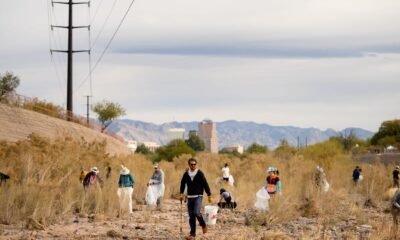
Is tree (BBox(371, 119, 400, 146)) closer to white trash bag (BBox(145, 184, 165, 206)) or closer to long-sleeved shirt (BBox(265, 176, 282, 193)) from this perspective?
white trash bag (BBox(145, 184, 165, 206))

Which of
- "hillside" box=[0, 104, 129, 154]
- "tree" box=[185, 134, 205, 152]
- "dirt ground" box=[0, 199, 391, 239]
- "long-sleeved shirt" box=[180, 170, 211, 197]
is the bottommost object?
"dirt ground" box=[0, 199, 391, 239]

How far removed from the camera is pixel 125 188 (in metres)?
25.5

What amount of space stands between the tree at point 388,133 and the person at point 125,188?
351 ft

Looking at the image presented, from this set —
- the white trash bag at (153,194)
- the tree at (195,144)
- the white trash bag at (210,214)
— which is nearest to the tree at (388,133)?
the tree at (195,144)

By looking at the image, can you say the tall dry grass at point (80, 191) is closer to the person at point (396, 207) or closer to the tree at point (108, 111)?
the person at point (396, 207)

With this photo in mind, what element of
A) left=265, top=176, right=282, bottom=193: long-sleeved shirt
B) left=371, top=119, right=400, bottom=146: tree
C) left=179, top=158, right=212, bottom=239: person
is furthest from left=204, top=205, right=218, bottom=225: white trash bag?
left=371, top=119, right=400, bottom=146: tree

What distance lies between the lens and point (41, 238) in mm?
18641

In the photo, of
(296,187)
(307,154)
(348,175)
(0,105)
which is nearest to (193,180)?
(296,187)

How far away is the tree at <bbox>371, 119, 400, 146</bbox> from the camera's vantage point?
129m

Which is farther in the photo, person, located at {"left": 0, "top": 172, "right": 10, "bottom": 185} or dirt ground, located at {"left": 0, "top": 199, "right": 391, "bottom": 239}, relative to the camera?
person, located at {"left": 0, "top": 172, "right": 10, "bottom": 185}

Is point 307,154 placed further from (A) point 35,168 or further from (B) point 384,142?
(B) point 384,142

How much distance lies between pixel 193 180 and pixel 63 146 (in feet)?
50.4

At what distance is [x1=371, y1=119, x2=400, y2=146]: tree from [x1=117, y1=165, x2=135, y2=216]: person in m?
107

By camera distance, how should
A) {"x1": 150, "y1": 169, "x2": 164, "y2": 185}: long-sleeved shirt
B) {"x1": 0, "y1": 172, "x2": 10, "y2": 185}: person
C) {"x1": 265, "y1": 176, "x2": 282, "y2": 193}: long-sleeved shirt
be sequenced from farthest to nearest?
{"x1": 150, "y1": 169, "x2": 164, "y2": 185}: long-sleeved shirt < {"x1": 0, "y1": 172, "x2": 10, "y2": 185}: person < {"x1": 265, "y1": 176, "x2": 282, "y2": 193}: long-sleeved shirt
